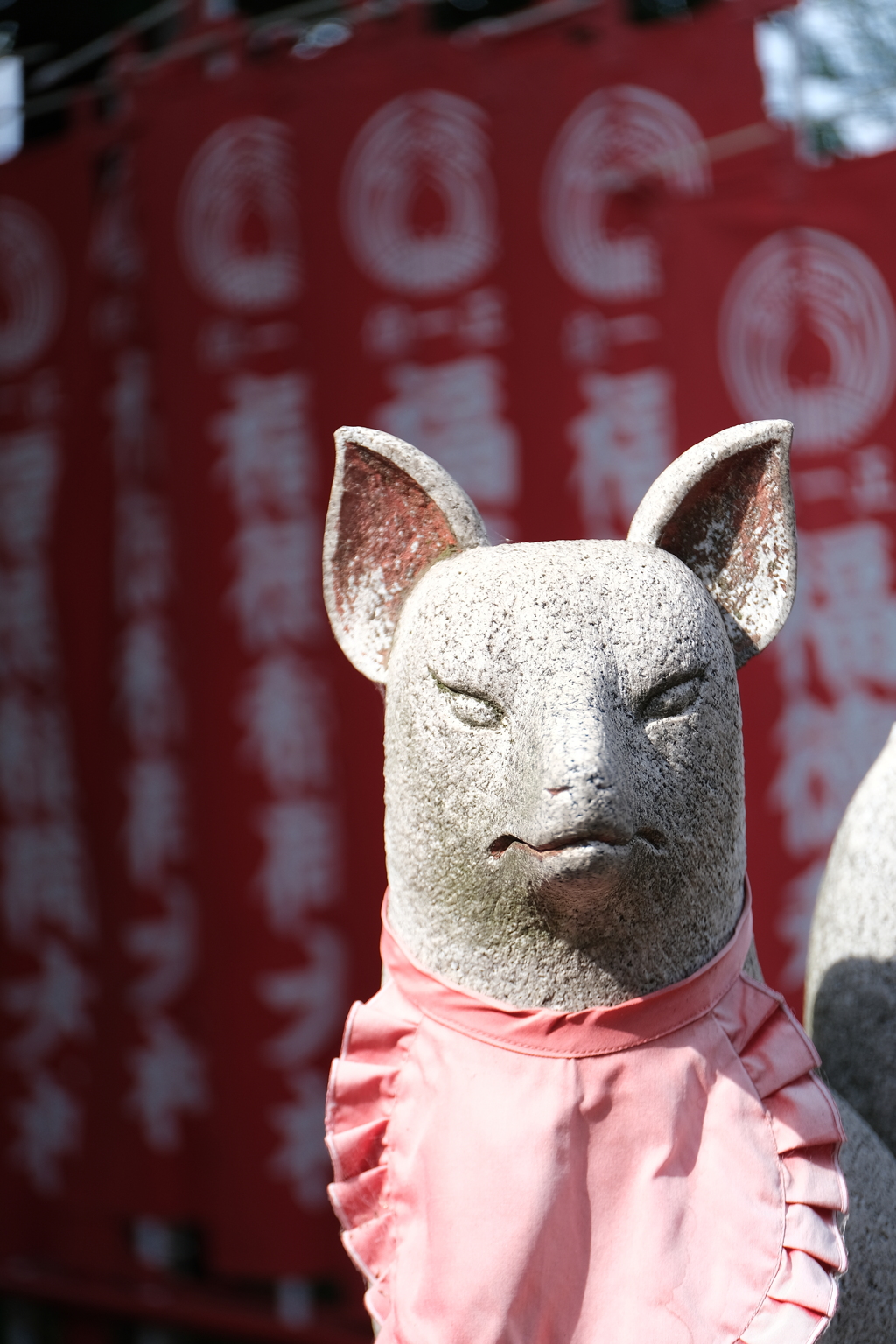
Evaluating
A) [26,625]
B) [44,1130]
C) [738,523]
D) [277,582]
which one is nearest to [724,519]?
[738,523]

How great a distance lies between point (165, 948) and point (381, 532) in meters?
1.82

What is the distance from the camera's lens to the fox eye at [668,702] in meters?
1.07

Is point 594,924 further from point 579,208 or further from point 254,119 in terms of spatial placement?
point 254,119

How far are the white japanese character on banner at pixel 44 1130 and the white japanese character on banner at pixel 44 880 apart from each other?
1.15 feet

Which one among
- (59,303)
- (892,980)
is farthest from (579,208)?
(892,980)

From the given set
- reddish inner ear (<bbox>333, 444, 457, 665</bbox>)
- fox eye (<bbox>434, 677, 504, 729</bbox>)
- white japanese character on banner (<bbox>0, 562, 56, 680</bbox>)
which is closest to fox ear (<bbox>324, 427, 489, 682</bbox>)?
reddish inner ear (<bbox>333, 444, 457, 665</bbox>)

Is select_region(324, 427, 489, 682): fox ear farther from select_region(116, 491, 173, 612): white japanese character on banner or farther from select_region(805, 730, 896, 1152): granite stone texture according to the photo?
select_region(116, 491, 173, 612): white japanese character on banner

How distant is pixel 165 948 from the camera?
281 centimetres

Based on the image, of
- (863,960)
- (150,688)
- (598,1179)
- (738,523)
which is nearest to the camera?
(598,1179)

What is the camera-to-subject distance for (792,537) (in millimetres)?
1199

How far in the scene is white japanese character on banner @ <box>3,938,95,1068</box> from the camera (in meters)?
2.92

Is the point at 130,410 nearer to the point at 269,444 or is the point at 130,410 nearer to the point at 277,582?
the point at 269,444

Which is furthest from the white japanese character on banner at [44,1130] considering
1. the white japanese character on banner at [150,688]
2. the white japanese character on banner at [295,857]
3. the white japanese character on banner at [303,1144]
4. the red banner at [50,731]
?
the white japanese character on banner at [150,688]

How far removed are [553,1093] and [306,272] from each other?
79.3 inches
